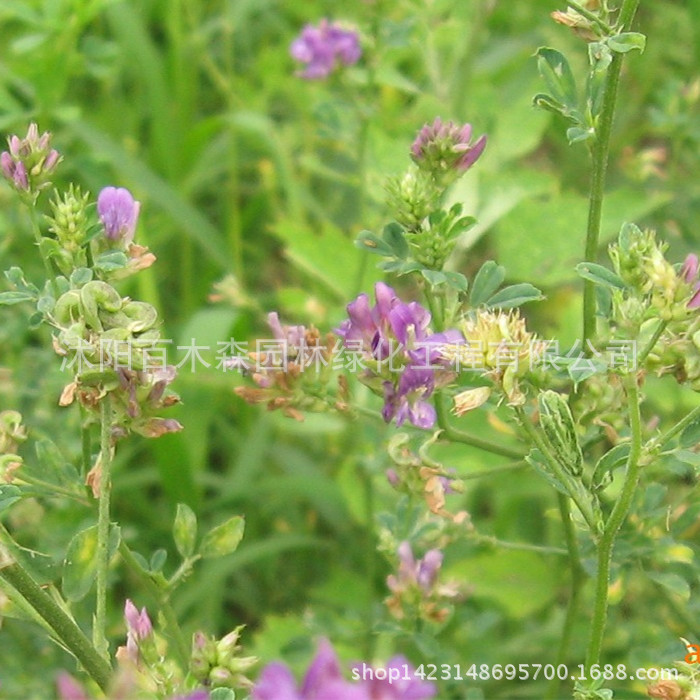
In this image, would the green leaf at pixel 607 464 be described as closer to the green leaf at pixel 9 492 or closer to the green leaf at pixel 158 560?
the green leaf at pixel 158 560

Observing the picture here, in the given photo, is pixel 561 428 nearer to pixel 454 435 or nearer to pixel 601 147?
pixel 454 435

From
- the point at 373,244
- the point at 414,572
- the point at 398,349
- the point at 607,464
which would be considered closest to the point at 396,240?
the point at 373,244

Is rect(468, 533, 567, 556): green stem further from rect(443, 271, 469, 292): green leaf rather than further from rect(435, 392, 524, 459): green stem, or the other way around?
rect(443, 271, 469, 292): green leaf

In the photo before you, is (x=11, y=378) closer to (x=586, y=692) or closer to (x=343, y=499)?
(x=343, y=499)

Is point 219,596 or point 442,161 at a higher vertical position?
point 442,161

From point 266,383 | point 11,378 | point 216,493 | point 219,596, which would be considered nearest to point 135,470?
point 216,493

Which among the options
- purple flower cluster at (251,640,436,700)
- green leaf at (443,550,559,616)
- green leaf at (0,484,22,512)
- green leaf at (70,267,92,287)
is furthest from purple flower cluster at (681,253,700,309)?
green leaf at (443,550,559,616)
